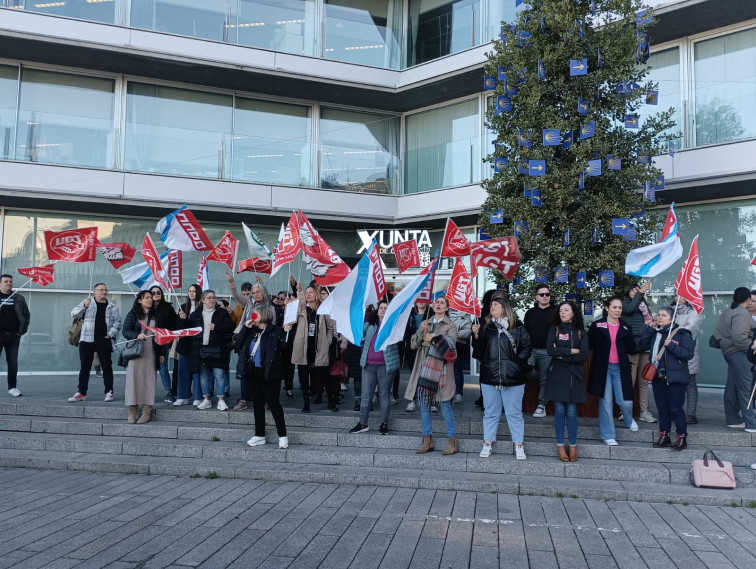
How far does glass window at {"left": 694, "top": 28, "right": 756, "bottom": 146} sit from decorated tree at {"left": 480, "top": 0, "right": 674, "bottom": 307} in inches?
132

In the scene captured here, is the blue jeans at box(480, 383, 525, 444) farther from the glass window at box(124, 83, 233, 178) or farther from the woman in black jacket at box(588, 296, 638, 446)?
the glass window at box(124, 83, 233, 178)

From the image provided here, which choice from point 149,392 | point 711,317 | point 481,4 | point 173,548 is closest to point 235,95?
point 481,4

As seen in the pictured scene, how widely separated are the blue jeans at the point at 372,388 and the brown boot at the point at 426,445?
0.79 m

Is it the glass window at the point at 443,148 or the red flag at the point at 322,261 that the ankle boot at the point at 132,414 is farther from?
the glass window at the point at 443,148

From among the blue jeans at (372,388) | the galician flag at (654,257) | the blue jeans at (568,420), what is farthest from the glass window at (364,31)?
the blue jeans at (568,420)

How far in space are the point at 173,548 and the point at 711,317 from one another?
40.8ft

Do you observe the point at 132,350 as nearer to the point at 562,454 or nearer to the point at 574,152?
the point at 562,454

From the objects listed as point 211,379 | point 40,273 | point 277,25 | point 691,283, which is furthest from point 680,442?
point 277,25

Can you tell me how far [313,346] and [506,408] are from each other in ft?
11.7

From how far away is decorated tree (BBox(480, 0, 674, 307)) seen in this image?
10398 mm

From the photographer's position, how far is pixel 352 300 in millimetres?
8781

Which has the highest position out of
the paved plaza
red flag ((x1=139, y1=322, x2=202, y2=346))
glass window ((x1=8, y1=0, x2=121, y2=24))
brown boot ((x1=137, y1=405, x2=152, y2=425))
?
glass window ((x1=8, y1=0, x2=121, y2=24))

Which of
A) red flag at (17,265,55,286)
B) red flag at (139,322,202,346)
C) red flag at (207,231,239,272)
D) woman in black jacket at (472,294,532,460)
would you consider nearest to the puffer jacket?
woman in black jacket at (472,294,532,460)

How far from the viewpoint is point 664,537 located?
240 inches
